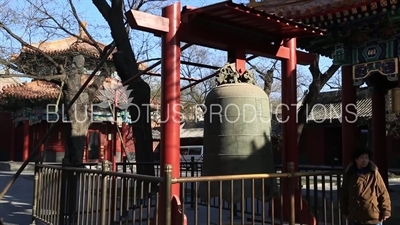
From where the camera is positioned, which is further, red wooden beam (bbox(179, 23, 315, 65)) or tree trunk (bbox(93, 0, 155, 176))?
tree trunk (bbox(93, 0, 155, 176))

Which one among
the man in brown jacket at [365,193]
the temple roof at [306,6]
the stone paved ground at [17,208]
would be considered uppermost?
the temple roof at [306,6]

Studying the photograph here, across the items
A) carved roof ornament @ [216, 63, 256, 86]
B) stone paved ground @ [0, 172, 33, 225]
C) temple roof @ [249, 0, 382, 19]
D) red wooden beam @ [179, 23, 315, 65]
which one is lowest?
stone paved ground @ [0, 172, 33, 225]

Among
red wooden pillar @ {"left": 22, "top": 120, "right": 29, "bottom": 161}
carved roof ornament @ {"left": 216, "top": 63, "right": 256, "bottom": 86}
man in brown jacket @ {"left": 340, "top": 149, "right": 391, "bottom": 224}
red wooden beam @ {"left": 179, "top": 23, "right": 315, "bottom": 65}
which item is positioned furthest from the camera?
red wooden pillar @ {"left": 22, "top": 120, "right": 29, "bottom": 161}

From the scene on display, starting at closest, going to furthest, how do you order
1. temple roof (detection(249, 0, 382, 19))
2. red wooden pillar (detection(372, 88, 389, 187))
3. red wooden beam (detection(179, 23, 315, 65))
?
red wooden beam (detection(179, 23, 315, 65))
temple roof (detection(249, 0, 382, 19))
red wooden pillar (detection(372, 88, 389, 187))

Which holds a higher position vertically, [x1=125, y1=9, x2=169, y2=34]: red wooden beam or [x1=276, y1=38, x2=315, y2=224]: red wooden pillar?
[x1=125, y1=9, x2=169, y2=34]: red wooden beam

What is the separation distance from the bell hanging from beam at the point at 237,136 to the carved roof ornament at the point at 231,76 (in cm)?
11

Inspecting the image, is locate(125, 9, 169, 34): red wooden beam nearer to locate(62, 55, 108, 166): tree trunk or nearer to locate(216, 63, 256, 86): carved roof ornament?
locate(216, 63, 256, 86): carved roof ornament

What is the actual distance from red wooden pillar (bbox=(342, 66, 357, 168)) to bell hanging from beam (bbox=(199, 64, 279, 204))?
2.54m

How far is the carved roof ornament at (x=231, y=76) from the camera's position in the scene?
561cm

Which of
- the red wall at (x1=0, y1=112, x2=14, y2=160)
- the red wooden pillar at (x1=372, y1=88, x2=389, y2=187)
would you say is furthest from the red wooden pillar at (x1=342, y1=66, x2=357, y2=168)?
the red wall at (x1=0, y1=112, x2=14, y2=160)

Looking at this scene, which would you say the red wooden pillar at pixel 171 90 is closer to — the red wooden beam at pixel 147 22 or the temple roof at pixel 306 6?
the red wooden beam at pixel 147 22

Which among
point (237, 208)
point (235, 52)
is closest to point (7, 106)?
point (237, 208)

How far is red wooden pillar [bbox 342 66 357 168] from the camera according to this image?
24.4 ft

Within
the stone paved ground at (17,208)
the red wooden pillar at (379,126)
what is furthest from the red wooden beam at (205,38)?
the stone paved ground at (17,208)
